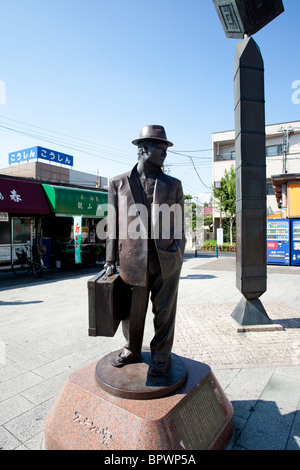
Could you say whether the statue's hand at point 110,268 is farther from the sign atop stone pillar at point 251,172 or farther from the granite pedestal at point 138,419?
the sign atop stone pillar at point 251,172

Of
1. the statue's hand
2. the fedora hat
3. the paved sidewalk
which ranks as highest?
the fedora hat

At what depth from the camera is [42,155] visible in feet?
86.6

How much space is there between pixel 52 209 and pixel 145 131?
36.3ft

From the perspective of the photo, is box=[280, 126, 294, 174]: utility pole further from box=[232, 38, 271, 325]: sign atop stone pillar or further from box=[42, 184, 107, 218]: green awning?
box=[232, 38, 271, 325]: sign atop stone pillar

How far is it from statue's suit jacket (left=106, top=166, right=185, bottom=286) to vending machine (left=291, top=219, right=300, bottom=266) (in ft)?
44.1

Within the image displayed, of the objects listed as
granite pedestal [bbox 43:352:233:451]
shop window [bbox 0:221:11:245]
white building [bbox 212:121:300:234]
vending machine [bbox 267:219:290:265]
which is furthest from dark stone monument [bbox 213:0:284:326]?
white building [bbox 212:121:300:234]

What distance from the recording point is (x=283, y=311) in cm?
633

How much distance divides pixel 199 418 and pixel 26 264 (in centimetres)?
1305

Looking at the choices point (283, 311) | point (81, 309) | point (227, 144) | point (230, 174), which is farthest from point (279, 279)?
point (227, 144)

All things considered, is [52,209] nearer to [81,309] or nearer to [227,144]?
[81,309]

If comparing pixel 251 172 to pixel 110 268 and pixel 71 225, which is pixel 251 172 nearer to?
pixel 110 268

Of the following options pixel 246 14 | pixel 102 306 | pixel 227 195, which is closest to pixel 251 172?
pixel 246 14

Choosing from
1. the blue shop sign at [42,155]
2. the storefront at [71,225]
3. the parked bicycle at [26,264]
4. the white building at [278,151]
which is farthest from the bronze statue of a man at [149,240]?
the blue shop sign at [42,155]

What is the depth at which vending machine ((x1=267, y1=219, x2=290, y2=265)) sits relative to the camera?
14477 mm
